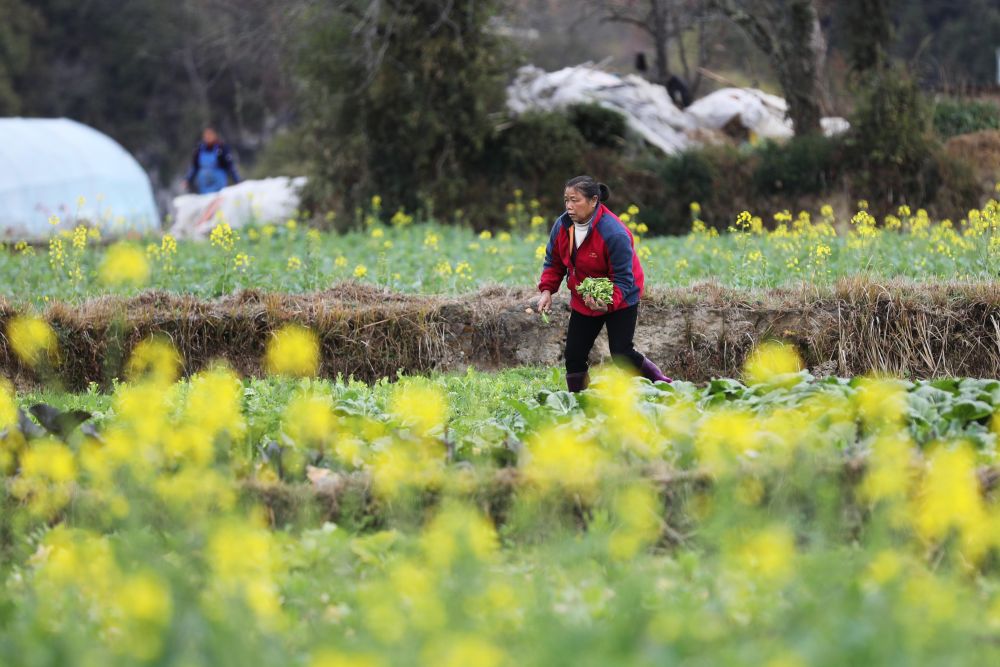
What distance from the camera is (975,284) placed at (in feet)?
31.5

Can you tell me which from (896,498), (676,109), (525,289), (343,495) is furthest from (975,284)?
(676,109)

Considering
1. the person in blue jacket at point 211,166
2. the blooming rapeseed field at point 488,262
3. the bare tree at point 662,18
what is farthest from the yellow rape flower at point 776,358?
the bare tree at point 662,18

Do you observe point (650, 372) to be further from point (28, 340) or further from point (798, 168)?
point (798, 168)

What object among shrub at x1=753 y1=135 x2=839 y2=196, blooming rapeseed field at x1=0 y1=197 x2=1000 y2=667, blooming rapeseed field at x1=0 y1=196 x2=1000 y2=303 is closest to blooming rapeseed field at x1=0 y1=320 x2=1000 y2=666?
blooming rapeseed field at x1=0 y1=197 x2=1000 y2=667

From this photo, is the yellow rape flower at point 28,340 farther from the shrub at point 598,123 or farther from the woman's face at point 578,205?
the shrub at point 598,123

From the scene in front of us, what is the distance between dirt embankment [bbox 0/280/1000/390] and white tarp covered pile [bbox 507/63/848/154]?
391 inches

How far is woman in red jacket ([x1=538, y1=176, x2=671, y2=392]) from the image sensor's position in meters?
7.61

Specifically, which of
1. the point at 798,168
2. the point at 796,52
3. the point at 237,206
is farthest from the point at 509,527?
the point at 796,52

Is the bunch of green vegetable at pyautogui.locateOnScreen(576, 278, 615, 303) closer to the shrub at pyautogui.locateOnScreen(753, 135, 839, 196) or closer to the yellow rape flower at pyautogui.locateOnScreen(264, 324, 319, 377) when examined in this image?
the yellow rape flower at pyautogui.locateOnScreen(264, 324, 319, 377)

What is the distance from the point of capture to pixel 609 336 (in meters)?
7.86

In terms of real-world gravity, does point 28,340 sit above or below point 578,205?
below

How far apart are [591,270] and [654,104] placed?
51.7 ft

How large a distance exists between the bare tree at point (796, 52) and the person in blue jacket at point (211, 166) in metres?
8.12

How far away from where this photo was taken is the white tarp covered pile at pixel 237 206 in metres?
19.1
